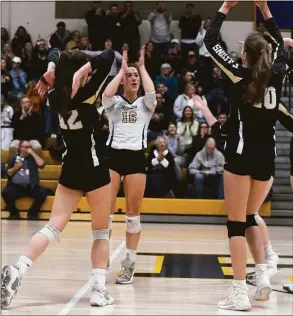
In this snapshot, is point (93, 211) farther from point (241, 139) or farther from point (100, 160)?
point (241, 139)

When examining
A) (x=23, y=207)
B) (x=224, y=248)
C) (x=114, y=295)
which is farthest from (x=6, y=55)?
(x=114, y=295)

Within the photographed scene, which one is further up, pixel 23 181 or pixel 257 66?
pixel 257 66

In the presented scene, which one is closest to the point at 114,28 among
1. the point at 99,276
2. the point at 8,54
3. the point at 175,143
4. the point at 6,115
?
Result: the point at 8,54

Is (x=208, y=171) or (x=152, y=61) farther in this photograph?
(x=152, y=61)

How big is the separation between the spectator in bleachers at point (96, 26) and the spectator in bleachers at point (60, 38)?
566 millimetres

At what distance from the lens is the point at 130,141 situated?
6.95 m

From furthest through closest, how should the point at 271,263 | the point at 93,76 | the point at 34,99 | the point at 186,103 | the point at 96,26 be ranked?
the point at 96,26 → the point at 34,99 → the point at 186,103 → the point at 271,263 → the point at 93,76

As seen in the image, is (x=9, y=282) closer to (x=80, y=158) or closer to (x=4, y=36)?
(x=80, y=158)

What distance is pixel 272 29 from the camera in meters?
5.59

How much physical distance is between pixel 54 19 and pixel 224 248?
10.7 metres

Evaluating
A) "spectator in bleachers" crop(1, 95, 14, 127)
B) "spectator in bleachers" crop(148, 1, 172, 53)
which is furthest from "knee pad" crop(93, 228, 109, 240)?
"spectator in bleachers" crop(148, 1, 172, 53)

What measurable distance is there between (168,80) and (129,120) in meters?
9.06

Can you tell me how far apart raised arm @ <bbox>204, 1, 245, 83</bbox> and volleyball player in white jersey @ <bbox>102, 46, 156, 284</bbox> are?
1.38 meters

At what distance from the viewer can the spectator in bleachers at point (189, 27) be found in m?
17.5
